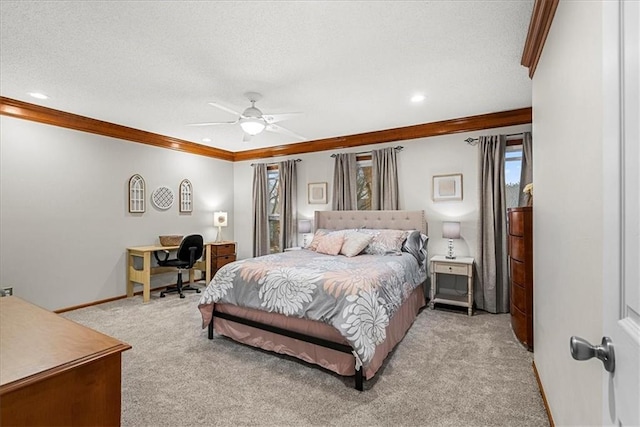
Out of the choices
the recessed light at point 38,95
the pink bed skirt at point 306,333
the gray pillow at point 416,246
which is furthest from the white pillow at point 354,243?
the recessed light at point 38,95

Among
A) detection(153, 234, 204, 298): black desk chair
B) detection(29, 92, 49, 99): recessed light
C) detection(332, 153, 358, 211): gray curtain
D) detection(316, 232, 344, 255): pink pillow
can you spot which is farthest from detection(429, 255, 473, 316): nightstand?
detection(29, 92, 49, 99): recessed light

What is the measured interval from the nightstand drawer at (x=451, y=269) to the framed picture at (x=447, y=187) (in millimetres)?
1016

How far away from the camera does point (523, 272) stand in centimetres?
296

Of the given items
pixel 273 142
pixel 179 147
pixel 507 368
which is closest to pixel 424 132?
pixel 273 142

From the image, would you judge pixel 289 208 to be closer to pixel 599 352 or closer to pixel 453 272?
pixel 453 272

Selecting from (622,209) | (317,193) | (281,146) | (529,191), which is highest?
(281,146)

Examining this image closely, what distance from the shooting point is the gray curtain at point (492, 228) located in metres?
4.07

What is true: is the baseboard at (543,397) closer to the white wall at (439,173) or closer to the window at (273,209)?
the white wall at (439,173)

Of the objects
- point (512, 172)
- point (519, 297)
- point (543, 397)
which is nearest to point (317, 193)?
point (512, 172)

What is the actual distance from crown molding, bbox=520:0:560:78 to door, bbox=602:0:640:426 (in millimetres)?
1293

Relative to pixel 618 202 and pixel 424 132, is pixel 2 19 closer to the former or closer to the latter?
pixel 618 202

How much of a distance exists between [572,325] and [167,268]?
5.37 m

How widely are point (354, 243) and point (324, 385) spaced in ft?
6.42

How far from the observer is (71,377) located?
0.96 metres
